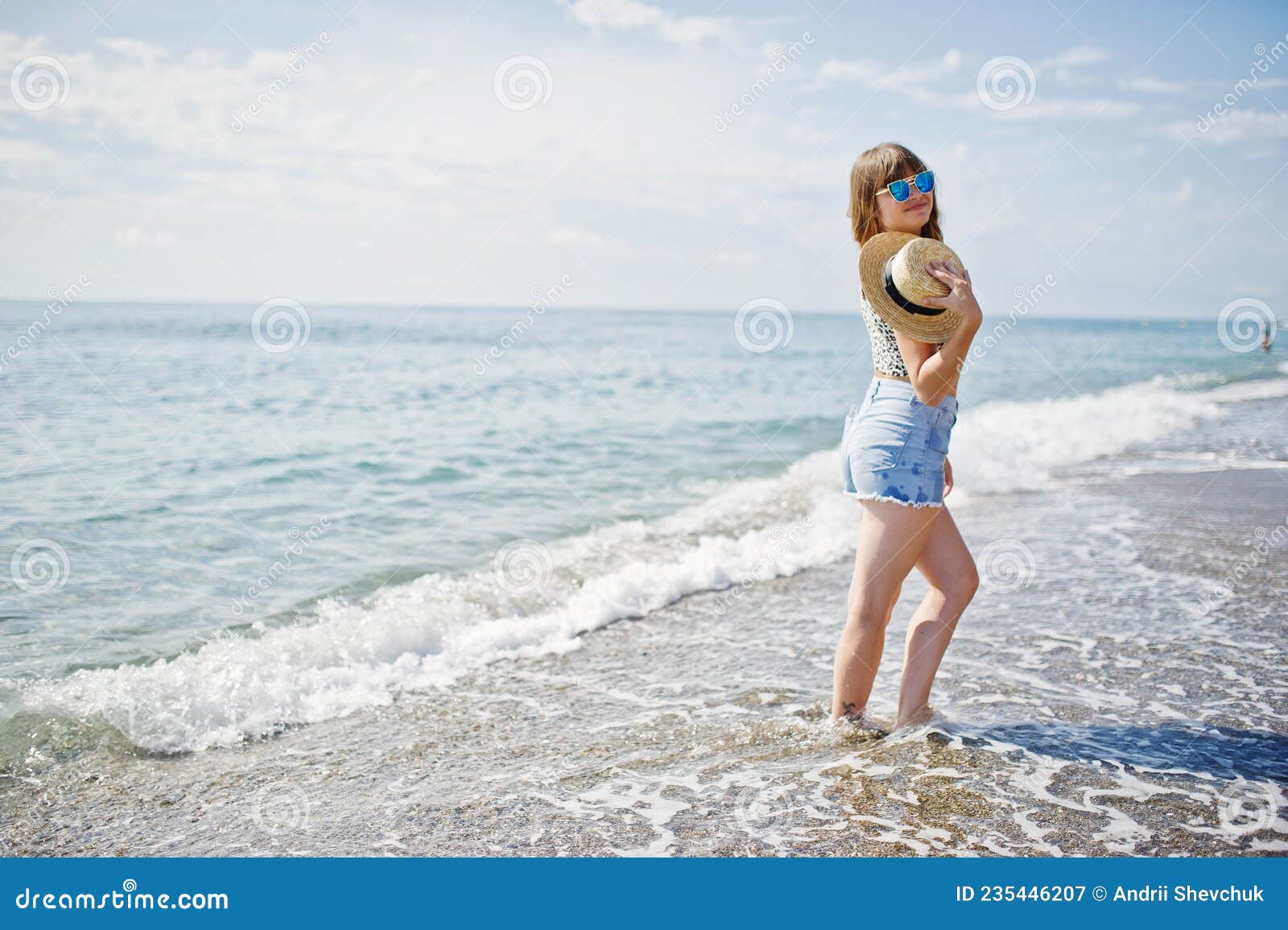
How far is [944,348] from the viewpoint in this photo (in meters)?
3.27

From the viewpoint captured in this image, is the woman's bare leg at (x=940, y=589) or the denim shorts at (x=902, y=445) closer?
the denim shorts at (x=902, y=445)

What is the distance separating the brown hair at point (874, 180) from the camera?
3457mm

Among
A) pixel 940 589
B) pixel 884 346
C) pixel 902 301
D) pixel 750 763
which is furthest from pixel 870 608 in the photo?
pixel 902 301

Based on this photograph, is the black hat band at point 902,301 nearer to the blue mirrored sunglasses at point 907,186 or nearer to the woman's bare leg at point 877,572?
the blue mirrored sunglasses at point 907,186

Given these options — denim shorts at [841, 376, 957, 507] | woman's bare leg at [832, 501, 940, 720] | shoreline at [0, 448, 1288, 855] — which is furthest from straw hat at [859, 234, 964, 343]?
shoreline at [0, 448, 1288, 855]

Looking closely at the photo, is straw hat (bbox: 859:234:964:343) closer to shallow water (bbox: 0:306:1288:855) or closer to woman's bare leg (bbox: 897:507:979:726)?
woman's bare leg (bbox: 897:507:979:726)

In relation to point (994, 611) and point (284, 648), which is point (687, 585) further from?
point (284, 648)

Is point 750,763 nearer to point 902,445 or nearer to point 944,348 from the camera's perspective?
point 902,445

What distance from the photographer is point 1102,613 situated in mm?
5848

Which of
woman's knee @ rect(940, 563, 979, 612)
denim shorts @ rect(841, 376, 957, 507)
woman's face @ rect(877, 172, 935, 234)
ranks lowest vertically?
woman's knee @ rect(940, 563, 979, 612)

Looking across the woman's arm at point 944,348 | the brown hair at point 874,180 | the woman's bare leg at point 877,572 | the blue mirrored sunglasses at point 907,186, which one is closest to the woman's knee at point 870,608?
the woman's bare leg at point 877,572

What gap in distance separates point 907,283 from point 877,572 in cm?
116

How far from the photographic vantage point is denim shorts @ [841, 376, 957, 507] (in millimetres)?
3447
